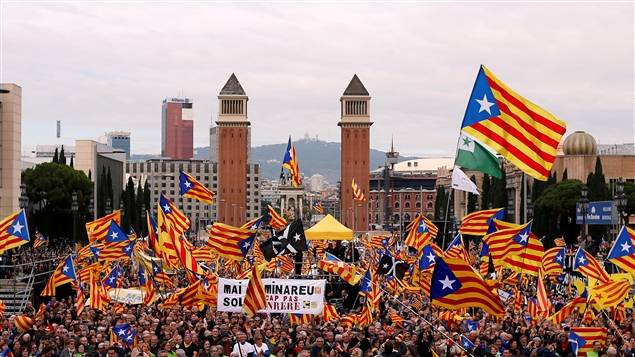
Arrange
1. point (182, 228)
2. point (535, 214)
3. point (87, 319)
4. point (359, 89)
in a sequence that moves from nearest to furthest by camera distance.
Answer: point (87, 319) < point (182, 228) < point (535, 214) < point (359, 89)

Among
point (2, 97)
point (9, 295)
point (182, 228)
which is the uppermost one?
point (2, 97)

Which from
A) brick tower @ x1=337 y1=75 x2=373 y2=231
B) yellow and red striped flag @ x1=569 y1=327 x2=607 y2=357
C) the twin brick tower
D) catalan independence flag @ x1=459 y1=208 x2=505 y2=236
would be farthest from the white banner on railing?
the twin brick tower

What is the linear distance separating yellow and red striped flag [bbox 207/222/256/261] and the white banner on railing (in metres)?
4.77

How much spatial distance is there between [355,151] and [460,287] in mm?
116101

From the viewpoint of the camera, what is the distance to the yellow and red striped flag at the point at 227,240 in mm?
22717

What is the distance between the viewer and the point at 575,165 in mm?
78812

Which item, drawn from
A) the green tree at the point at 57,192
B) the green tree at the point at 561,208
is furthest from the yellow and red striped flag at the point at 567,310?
the green tree at the point at 57,192

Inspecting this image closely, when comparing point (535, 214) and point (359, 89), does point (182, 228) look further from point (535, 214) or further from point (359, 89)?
point (359, 89)

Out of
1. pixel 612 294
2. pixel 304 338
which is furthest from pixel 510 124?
pixel 612 294

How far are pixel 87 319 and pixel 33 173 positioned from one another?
51.6 metres

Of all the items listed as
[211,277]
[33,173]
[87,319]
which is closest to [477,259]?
[211,277]

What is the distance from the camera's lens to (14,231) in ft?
73.7

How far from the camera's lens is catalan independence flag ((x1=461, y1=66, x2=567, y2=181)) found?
1481 cm

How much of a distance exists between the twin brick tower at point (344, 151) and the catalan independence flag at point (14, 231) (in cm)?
10330
